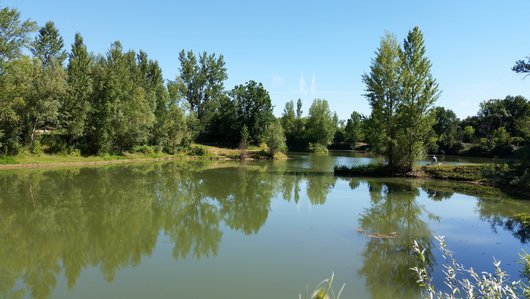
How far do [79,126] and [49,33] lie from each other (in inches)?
951

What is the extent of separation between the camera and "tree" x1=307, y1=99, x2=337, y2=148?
80.7 meters

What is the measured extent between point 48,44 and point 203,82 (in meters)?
23.5

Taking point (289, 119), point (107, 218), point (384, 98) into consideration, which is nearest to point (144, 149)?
point (384, 98)

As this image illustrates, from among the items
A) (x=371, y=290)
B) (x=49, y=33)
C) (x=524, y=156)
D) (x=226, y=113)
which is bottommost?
(x=371, y=290)

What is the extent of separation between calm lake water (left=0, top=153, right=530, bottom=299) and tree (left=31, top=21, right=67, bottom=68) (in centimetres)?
3657

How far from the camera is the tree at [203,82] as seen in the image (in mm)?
64062

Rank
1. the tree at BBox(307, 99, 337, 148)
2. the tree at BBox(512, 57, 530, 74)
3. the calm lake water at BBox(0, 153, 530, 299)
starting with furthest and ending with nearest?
1. the tree at BBox(307, 99, 337, 148)
2. the tree at BBox(512, 57, 530, 74)
3. the calm lake water at BBox(0, 153, 530, 299)

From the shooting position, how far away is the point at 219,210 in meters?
15.9

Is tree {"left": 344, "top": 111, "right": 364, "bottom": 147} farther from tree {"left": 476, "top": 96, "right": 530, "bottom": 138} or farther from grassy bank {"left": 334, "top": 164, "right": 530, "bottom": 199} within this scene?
grassy bank {"left": 334, "top": 164, "right": 530, "bottom": 199}

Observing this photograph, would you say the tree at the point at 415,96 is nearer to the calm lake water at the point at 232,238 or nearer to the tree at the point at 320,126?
the calm lake water at the point at 232,238

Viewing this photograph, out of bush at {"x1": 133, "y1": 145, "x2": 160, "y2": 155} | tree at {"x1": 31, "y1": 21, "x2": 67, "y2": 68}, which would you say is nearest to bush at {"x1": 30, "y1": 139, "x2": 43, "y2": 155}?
bush at {"x1": 133, "y1": 145, "x2": 160, "y2": 155}

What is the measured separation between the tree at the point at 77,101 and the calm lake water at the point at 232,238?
15.2 metres

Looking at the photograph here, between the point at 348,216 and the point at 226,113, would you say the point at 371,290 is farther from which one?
the point at 226,113

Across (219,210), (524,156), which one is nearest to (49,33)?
(219,210)
